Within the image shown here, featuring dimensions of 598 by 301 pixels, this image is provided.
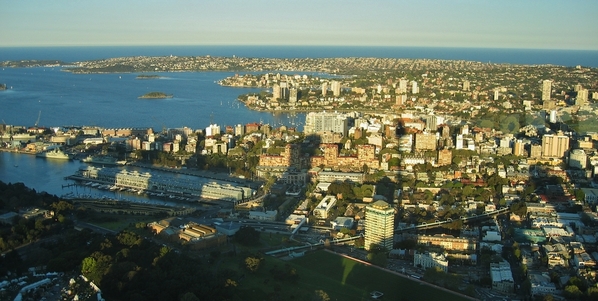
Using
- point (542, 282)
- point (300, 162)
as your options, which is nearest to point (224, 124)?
point (300, 162)

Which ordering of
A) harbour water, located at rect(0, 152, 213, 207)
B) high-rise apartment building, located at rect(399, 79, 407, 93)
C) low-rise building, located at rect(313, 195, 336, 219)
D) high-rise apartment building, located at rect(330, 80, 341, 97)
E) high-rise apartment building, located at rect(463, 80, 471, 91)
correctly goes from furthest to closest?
high-rise apartment building, located at rect(330, 80, 341, 97), high-rise apartment building, located at rect(399, 79, 407, 93), high-rise apartment building, located at rect(463, 80, 471, 91), harbour water, located at rect(0, 152, 213, 207), low-rise building, located at rect(313, 195, 336, 219)

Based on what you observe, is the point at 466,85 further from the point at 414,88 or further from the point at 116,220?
the point at 116,220

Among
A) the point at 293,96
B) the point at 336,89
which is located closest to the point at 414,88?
the point at 336,89

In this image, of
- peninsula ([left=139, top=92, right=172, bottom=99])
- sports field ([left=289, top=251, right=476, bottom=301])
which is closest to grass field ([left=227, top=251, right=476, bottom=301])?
sports field ([left=289, top=251, right=476, bottom=301])

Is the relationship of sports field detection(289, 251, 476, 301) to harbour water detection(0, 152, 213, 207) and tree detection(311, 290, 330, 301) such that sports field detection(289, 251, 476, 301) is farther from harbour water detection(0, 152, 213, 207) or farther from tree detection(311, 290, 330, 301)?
harbour water detection(0, 152, 213, 207)

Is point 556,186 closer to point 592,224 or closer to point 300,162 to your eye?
point 592,224
